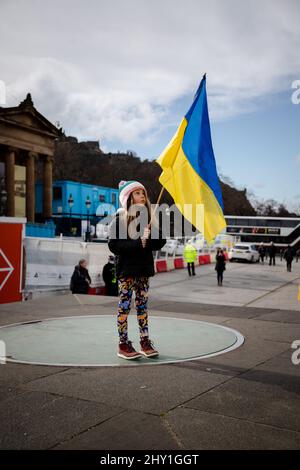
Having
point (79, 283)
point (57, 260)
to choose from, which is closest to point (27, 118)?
point (57, 260)

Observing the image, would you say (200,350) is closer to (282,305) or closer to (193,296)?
(282,305)

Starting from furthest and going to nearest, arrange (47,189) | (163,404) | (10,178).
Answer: (47,189) < (10,178) < (163,404)

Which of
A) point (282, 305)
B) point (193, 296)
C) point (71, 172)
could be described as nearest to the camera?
point (282, 305)

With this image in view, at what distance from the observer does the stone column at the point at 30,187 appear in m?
55.6

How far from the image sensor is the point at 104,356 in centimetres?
550

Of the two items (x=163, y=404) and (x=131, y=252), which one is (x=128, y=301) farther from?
(x=163, y=404)

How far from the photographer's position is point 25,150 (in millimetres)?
57094

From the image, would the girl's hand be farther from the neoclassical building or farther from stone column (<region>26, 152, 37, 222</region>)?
stone column (<region>26, 152, 37, 222</region>)

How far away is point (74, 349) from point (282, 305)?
12.8m

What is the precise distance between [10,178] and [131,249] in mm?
52028

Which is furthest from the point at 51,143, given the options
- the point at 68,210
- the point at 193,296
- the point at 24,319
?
the point at 24,319

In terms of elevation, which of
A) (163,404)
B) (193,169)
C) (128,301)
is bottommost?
(163,404)

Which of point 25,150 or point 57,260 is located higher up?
point 25,150

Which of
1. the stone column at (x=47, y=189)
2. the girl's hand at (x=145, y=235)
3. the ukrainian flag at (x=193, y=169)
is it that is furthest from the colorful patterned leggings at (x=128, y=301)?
the stone column at (x=47, y=189)
